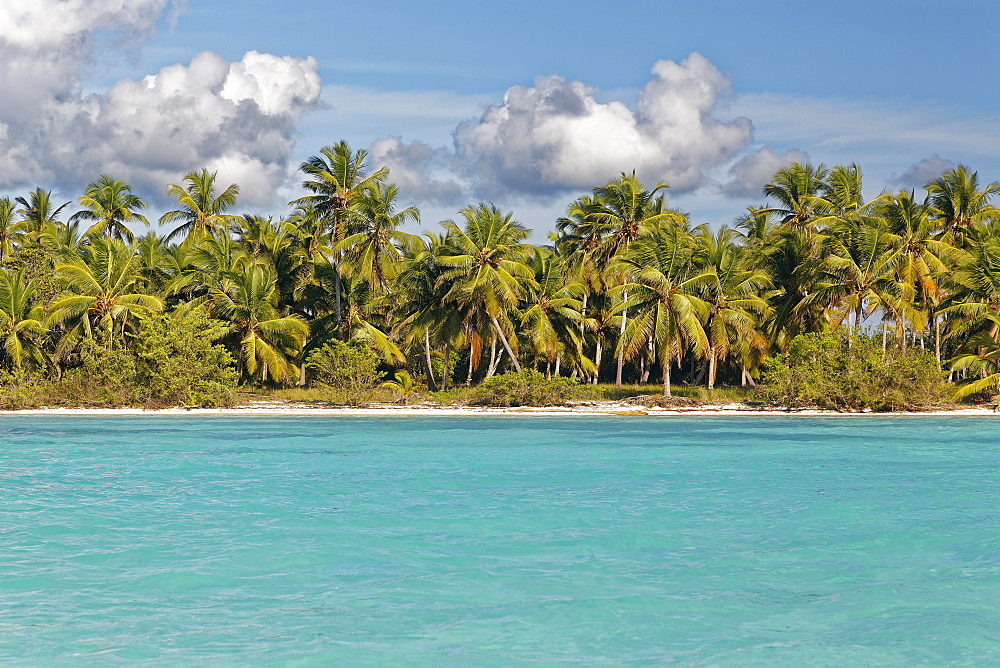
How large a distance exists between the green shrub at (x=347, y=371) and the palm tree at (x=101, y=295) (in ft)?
22.9

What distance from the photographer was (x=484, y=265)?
35719mm

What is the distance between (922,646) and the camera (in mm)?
7906

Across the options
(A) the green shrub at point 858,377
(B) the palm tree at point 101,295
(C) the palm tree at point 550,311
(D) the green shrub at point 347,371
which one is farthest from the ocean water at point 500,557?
(C) the palm tree at point 550,311

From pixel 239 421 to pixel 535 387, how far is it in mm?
11103

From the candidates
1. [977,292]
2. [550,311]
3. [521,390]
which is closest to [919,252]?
[977,292]

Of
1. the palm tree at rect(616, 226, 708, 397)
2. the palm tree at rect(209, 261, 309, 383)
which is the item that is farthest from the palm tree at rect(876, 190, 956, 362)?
the palm tree at rect(209, 261, 309, 383)

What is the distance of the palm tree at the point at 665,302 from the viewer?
35125 millimetres

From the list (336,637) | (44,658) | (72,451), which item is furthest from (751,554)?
(72,451)

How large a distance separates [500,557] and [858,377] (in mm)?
25153

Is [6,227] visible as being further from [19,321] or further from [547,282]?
[547,282]

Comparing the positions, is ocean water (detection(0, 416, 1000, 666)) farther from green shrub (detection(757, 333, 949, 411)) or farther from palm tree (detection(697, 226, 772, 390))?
palm tree (detection(697, 226, 772, 390))

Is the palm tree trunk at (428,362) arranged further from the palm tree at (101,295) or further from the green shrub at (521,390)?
the palm tree at (101,295)

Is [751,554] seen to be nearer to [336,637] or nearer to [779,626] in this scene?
[779,626]

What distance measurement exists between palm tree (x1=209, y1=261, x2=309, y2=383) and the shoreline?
2.71 m
